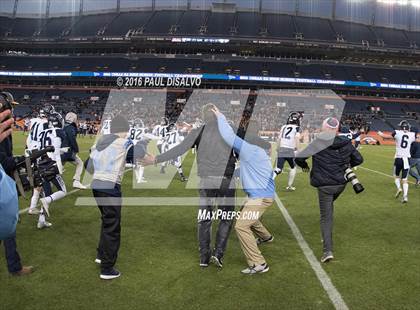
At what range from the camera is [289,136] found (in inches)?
514

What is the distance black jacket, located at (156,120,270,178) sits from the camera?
594 centimetres

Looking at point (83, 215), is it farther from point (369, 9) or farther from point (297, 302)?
point (369, 9)

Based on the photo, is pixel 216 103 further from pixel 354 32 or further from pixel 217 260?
pixel 217 260

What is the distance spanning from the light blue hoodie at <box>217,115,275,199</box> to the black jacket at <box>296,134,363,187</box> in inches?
36.2

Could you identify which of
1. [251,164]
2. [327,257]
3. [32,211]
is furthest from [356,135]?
[32,211]

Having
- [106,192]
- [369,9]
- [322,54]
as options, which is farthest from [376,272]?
[369,9]

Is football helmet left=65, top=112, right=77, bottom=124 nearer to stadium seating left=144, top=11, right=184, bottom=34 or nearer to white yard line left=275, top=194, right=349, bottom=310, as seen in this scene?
white yard line left=275, top=194, right=349, bottom=310

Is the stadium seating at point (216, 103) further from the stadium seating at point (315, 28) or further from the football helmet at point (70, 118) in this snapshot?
the football helmet at point (70, 118)

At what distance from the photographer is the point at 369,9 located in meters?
59.1

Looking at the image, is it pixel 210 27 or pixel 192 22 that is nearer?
pixel 210 27

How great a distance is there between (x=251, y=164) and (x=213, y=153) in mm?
597

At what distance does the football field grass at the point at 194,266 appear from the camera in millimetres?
4859

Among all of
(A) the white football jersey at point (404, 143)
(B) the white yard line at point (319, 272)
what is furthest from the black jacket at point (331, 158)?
(A) the white football jersey at point (404, 143)

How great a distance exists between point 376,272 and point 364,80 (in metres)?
52.0
